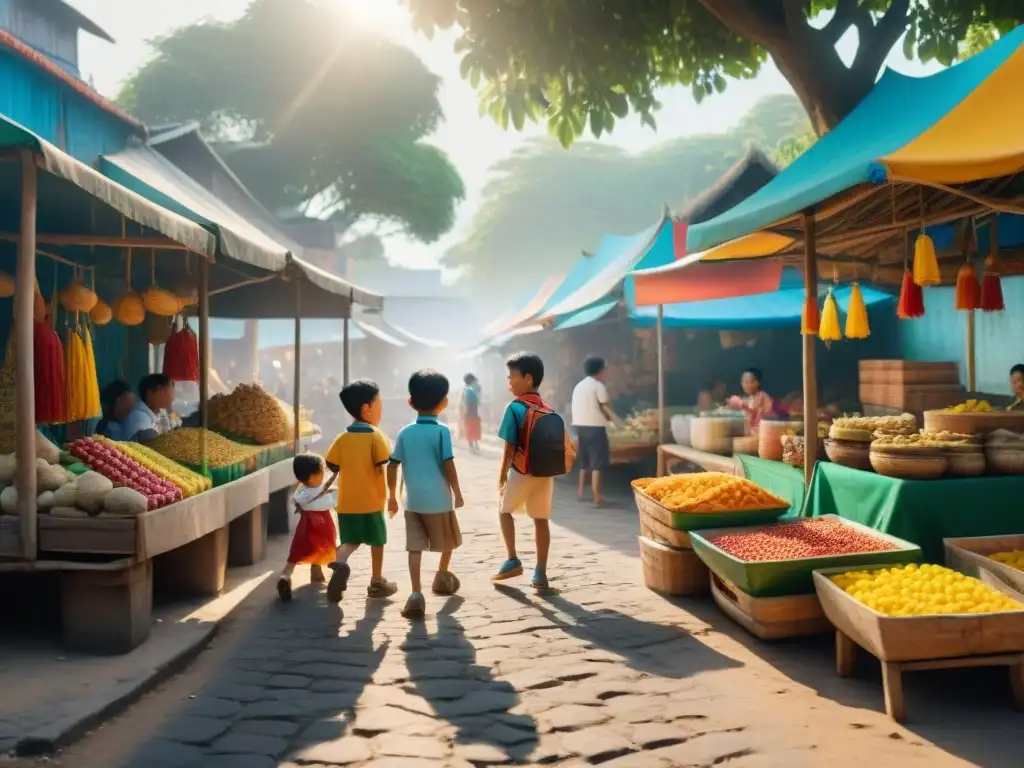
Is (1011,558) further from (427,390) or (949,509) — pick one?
(427,390)

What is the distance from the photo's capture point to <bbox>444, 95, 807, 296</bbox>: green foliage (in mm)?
60531

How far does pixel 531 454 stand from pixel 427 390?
1.08 metres

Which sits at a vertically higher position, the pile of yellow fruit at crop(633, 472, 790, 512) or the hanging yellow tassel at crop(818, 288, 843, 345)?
the hanging yellow tassel at crop(818, 288, 843, 345)

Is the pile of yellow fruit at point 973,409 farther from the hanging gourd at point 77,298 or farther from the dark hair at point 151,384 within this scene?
the dark hair at point 151,384

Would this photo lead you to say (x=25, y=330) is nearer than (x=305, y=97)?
Yes

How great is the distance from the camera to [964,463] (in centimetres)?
621

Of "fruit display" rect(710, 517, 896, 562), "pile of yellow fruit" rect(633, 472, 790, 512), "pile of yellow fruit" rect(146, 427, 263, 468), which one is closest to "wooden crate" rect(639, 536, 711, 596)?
"pile of yellow fruit" rect(633, 472, 790, 512)

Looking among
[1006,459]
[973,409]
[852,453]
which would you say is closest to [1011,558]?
[1006,459]

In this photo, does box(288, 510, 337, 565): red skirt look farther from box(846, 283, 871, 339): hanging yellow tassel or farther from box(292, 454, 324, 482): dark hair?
box(846, 283, 871, 339): hanging yellow tassel

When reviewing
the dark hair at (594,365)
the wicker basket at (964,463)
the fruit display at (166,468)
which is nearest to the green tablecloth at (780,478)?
the wicker basket at (964,463)

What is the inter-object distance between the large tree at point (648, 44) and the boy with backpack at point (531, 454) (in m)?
3.70

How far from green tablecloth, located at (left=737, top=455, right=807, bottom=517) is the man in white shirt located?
12.0 ft

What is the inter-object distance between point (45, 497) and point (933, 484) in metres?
5.69

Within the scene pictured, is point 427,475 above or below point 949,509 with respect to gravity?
above
